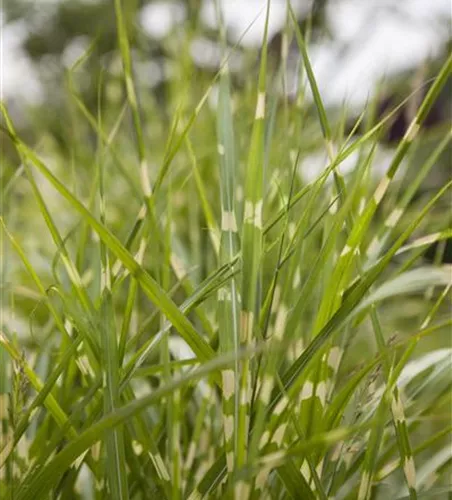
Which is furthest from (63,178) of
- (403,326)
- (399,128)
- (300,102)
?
(399,128)

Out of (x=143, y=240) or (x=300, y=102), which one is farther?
(x=300, y=102)

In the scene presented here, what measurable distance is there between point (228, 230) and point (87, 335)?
9 cm

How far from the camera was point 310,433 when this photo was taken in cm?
41

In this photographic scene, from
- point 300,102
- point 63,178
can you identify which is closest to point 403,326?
point 63,178

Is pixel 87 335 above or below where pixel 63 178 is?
below

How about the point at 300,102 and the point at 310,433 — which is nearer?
the point at 310,433

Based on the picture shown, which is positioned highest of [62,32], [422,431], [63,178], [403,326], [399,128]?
[62,32]

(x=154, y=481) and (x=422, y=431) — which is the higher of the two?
(x=422, y=431)

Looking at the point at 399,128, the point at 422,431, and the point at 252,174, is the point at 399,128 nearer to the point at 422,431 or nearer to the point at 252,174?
the point at 422,431

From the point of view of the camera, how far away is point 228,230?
0.41m

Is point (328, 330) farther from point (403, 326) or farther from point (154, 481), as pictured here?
point (403, 326)

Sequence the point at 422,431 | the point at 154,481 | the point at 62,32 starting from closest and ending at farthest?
1. the point at 154,481
2. the point at 422,431
3. the point at 62,32

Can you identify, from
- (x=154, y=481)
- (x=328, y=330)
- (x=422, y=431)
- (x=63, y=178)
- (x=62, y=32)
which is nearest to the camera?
(x=328, y=330)

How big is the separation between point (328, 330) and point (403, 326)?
41.6 inches
